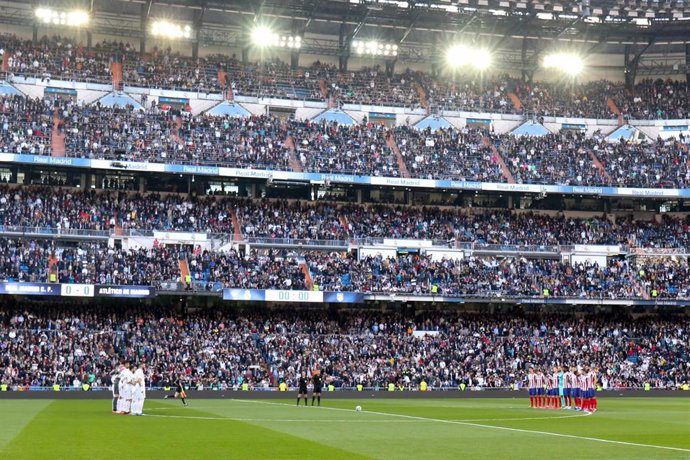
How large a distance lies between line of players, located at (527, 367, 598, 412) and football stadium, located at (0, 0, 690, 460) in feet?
0.75

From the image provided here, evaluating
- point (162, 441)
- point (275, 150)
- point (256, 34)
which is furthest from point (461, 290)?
point (162, 441)

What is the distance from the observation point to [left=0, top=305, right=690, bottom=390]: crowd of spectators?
53.7 m

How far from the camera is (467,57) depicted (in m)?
85.9

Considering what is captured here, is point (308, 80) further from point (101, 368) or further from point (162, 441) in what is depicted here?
point (162, 441)

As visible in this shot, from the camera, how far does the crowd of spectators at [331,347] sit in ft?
176

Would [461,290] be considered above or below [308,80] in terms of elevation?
below

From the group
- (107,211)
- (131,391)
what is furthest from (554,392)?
(107,211)

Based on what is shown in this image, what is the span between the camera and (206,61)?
80.8 metres

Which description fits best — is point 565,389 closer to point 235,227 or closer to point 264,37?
point 235,227

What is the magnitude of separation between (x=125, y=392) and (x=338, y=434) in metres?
10.8

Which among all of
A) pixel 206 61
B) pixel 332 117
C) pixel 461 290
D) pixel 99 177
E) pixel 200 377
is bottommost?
pixel 200 377

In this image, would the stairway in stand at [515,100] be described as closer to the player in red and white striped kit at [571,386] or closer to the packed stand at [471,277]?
the packed stand at [471,277]

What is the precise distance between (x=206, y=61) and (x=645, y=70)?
42.5 meters

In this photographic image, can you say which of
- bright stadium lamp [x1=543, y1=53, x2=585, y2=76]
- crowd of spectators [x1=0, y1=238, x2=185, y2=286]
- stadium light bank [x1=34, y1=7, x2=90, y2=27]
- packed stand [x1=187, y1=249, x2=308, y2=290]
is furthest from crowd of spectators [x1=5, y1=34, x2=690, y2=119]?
packed stand [x1=187, y1=249, x2=308, y2=290]
